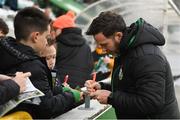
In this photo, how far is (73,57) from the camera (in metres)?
7.04

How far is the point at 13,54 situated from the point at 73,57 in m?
3.52

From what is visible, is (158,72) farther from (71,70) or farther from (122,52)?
(71,70)

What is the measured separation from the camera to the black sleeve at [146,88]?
358 centimetres

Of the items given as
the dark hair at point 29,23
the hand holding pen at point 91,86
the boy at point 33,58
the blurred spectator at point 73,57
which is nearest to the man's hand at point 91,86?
the hand holding pen at point 91,86

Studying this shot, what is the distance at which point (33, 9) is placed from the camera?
3.80 metres

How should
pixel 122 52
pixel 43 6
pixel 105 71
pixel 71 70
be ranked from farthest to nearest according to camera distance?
1. pixel 43 6
2. pixel 105 71
3. pixel 71 70
4. pixel 122 52

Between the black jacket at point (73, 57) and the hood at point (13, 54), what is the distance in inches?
129

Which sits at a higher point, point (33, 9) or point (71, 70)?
point (33, 9)

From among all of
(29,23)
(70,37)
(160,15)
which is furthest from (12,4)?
(29,23)

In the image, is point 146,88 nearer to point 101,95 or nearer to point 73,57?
point 101,95

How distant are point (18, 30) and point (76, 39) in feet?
11.2

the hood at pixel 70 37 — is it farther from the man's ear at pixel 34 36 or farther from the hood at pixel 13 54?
the hood at pixel 13 54

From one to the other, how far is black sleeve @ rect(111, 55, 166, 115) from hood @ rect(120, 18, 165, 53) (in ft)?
0.43

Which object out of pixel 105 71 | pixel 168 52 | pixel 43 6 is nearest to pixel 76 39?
pixel 105 71
